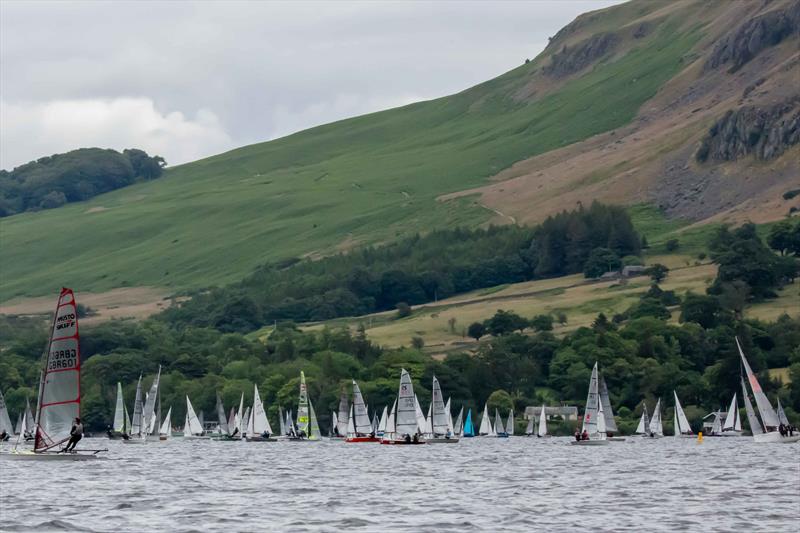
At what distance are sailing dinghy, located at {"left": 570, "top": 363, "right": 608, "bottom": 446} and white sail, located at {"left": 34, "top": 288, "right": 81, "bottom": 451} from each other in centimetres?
6711

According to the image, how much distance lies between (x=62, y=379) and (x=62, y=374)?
0.97 ft

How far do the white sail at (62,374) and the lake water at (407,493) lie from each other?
2856 mm

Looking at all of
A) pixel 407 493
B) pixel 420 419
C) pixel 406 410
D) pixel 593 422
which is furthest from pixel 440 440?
pixel 407 493

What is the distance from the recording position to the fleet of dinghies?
83438 mm

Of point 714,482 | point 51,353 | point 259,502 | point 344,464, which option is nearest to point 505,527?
point 259,502

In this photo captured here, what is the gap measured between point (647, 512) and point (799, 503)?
7.94 meters

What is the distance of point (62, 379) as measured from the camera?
83.1 m

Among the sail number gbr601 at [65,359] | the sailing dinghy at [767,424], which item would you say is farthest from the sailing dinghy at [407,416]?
the sail number gbr601 at [65,359]

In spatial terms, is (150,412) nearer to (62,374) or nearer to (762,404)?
(762,404)

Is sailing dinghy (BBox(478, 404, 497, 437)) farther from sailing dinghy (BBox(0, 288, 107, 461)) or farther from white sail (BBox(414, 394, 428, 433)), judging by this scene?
sailing dinghy (BBox(0, 288, 107, 461))

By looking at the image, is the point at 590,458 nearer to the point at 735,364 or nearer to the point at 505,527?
the point at 505,527

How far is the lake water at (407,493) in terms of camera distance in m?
57.1

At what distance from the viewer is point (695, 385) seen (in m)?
190

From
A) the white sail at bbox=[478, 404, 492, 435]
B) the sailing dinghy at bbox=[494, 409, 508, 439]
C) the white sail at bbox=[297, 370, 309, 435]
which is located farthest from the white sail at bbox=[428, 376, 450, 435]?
the white sail at bbox=[478, 404, 492, 435]
